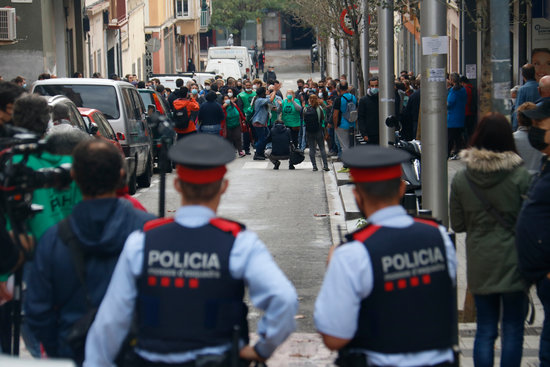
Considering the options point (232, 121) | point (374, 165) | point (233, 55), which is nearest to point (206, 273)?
point (374, 165)

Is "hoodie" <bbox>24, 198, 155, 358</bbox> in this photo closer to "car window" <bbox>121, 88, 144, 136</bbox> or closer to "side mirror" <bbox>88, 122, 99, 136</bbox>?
"side mirror" <bbox>88, 122, 99, 136</bbox>

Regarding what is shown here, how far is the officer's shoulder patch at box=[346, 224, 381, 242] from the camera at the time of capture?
3791mm

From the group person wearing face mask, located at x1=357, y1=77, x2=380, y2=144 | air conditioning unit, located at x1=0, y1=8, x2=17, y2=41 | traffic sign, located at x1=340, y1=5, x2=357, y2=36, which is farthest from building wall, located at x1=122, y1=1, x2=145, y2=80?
person wearing face mask, located at x1=357, y1=77, x2=380, y2=144

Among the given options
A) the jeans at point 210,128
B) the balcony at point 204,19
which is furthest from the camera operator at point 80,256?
the balcony at point 204,19

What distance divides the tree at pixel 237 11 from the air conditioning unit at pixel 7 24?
56.1 meters

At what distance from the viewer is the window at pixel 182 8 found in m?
67.1

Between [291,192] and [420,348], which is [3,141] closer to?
[420,348]

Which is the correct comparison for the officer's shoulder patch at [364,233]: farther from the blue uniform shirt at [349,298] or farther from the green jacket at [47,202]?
the green jacket at [47,202]

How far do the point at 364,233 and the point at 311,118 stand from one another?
53.0 ft

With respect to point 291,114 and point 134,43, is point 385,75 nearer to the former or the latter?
point 291,114

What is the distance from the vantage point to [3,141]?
5.61 m

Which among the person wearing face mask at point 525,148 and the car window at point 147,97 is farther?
the car window at point 147,97

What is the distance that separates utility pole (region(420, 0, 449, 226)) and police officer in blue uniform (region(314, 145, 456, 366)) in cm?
519

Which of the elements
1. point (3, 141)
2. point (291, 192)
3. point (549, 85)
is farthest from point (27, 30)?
point (3, 141)
